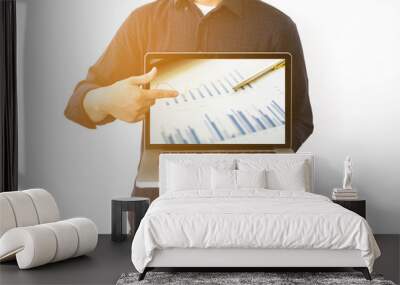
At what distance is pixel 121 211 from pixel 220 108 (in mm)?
1617

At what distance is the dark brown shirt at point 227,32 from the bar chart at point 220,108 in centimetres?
19

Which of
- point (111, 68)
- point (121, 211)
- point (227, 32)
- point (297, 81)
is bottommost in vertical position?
point (121, 211)

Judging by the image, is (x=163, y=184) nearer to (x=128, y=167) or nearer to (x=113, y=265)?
(x=128, y=167)

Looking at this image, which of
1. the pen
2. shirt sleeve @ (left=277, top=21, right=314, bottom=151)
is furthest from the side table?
shirt sleeve @ (left=277, top=21, right=314, bottom=151)

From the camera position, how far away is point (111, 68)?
7551 mm

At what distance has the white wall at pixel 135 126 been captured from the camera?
7465 millimetres

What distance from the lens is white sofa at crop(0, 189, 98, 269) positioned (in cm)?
538

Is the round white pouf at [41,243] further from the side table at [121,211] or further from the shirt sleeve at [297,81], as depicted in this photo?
the shirt sleeve at [297,81]

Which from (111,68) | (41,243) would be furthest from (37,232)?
(111,68)

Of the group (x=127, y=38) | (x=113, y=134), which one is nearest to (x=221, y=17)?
(x=127, y=38)

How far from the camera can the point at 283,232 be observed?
497 centimetres

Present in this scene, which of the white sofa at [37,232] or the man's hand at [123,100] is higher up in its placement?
the man's hand at [123,100]

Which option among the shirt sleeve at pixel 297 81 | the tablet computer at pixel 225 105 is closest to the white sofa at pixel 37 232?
the tablet computer at pixel 225 105

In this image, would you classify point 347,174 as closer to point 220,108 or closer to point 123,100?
point 220,108
